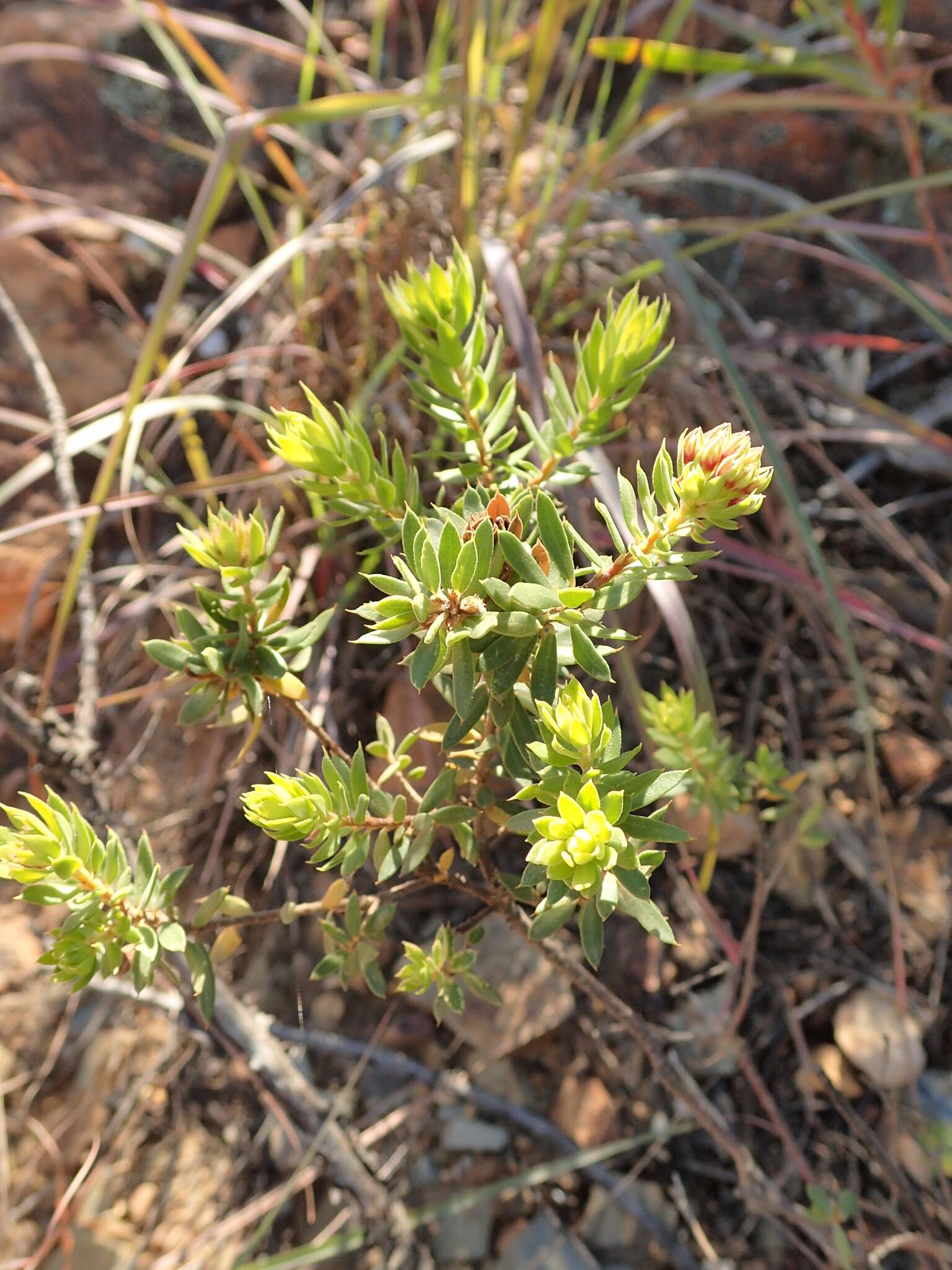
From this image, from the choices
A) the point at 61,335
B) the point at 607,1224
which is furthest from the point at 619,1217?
the point at 61,335

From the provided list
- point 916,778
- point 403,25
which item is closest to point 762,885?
point 916,778

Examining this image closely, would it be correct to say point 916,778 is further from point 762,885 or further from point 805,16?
point 805,16

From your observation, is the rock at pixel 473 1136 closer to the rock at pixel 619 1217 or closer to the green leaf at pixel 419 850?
the rock at pixel 619 1217

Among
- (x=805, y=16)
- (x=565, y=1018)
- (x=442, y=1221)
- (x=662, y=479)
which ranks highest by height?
(x=805, y=16)

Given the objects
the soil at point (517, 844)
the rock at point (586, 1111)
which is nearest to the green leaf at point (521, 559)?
the soil at point (517, 844)

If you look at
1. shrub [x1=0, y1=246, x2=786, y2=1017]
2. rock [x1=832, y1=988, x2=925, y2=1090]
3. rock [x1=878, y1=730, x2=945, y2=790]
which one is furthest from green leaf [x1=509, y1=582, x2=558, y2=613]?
rock [x1=878, y1=730, x2=945, y2=790]

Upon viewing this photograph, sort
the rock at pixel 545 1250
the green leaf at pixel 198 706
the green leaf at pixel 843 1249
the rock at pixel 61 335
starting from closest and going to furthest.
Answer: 1. the green leaf at pixel 198 706
2. the green leaf at pixel 843 1249
3. the rock at pixel 545 1250
4. the rock at pixel 61 335
